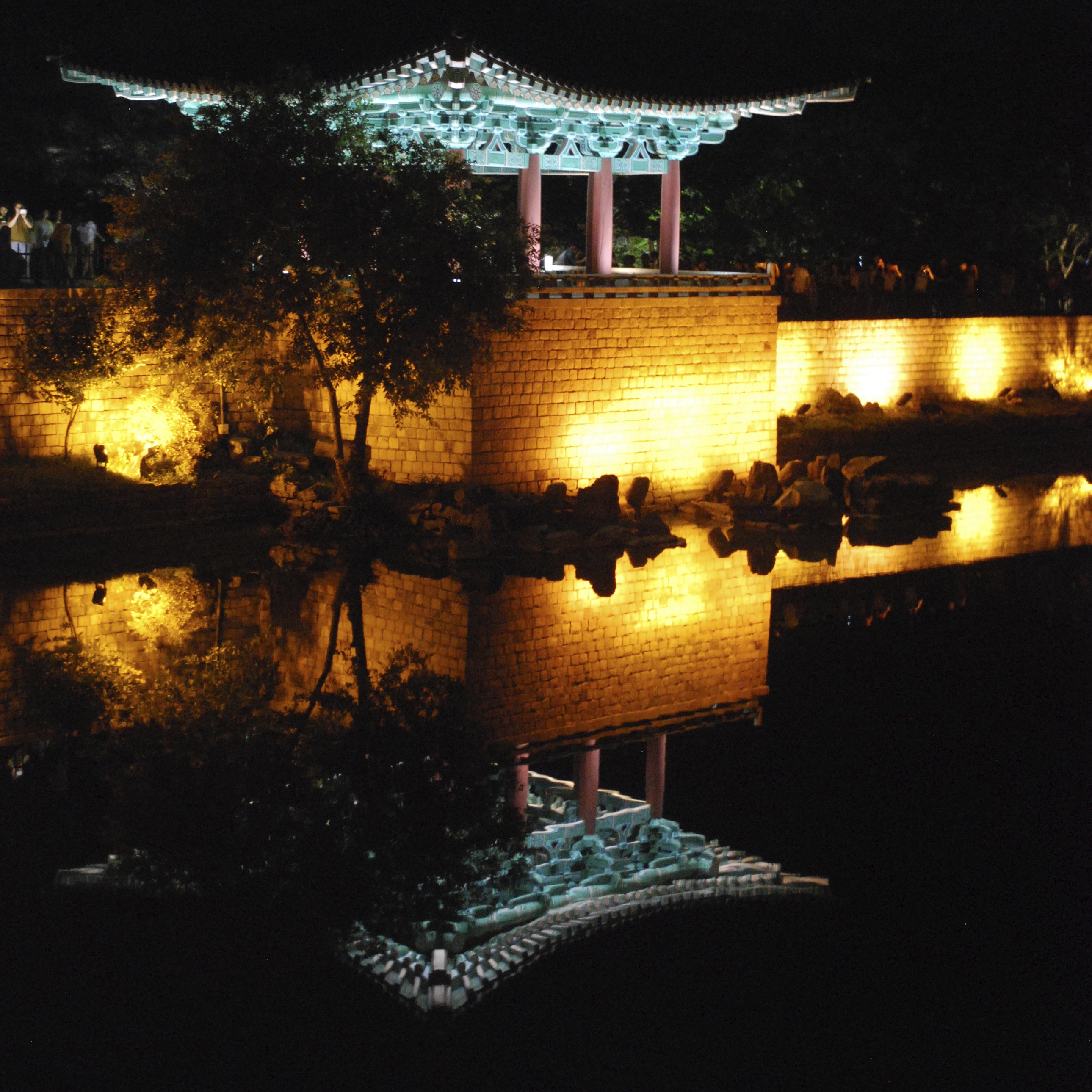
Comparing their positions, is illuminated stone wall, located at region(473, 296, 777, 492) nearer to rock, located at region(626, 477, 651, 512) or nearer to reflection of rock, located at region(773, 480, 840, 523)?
rock, located at region(626, 477, 651, 512)

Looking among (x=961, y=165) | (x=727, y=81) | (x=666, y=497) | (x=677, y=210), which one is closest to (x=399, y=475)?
(x=666, y=497)

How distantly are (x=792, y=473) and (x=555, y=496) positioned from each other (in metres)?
4.32

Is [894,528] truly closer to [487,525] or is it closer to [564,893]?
[487,525]

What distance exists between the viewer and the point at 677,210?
63.1ft

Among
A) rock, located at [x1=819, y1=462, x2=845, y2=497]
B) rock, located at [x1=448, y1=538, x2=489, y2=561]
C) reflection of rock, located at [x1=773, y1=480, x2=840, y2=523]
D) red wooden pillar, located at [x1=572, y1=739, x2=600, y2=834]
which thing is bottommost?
red wooden pillar, located at [x1=572, y1=739, x2=600, y2=834]

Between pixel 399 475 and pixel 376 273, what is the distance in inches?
125

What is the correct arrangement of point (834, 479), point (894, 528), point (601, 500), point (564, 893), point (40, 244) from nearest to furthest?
point (564, 893) → point (601, 500) → point (894, 528) → point (40, 244) → point (834, 479)

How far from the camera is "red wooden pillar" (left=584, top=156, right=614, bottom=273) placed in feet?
60.1

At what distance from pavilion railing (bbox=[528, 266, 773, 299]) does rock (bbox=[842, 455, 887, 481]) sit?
2.66 meters

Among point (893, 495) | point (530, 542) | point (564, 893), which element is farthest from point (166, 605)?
point (893, 495)

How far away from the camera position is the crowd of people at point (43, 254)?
17.5 m

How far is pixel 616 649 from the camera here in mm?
12734

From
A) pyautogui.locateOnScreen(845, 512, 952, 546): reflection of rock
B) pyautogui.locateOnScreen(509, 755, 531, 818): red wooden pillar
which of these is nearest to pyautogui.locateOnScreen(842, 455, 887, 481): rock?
pyautogui.locateOnScreen(845, 512, 952, 546): reflection of rock

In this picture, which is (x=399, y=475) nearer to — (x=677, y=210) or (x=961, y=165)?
(x=677, y=210)
